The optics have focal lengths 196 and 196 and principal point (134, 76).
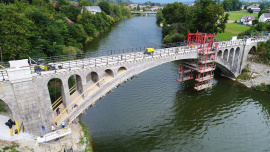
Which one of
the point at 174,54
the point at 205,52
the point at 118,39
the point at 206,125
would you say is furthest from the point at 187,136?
the point at 118,39

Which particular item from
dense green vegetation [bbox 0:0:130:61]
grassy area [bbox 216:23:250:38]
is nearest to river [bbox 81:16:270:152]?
dense green vegetation [bbox 0:0:130:61]

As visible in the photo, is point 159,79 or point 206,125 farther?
point 159,79

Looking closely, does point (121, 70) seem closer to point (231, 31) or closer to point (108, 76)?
point (108, 76)

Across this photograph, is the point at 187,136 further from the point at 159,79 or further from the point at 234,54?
the point at 234,54

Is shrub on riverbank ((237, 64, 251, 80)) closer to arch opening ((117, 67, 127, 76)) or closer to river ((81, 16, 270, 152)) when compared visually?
river ((81, 16, 270, 152))

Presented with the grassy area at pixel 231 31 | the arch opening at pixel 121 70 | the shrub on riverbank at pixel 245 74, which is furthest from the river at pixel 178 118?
the grassy area at pixel 231 31

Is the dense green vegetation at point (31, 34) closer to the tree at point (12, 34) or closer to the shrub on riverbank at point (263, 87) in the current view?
the tree at point (12, 34)

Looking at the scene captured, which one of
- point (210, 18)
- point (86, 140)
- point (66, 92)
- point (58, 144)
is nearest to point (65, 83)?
point (66, 92)
